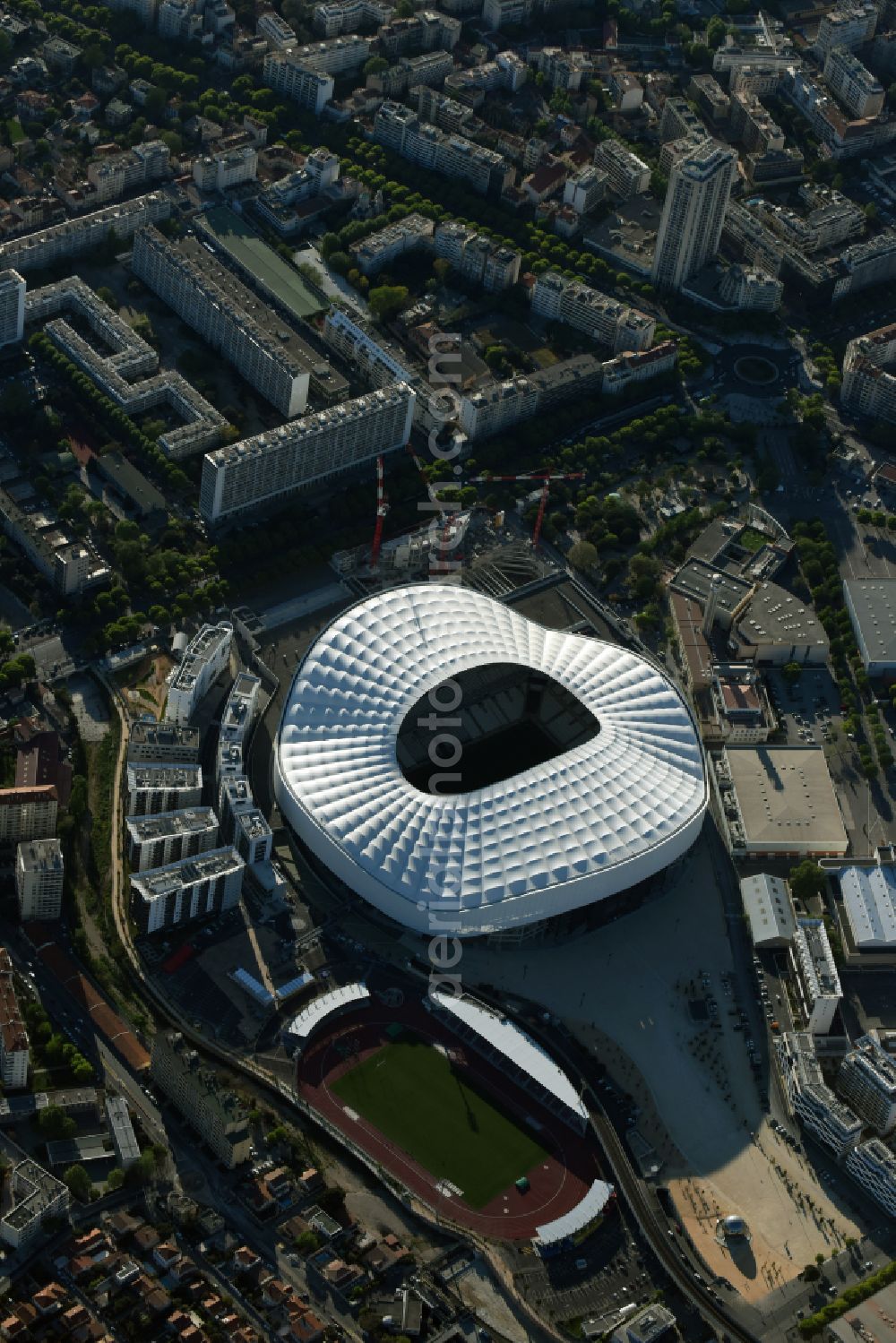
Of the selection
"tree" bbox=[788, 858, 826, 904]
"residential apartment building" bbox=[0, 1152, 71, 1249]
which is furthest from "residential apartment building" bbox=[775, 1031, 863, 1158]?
"residential apartment building" bbox=[0, 1152, 71, 1249]

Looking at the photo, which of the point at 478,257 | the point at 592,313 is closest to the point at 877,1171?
the point at 592,313

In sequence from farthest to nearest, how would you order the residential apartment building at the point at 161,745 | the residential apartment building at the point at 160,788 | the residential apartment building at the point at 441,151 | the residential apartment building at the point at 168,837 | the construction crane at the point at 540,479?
1. the residential apartment building at the point at 441,151
2. the construction crane at the point at 540,479
3. the residential apartment building at the point at 161,745
4. the residential apartment building at the point at 160,788
5. the residential apartment building at the point at 168,837

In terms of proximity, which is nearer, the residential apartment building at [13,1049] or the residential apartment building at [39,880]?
the residential apartment building at [13,1049]

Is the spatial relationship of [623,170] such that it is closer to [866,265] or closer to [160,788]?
[866,265]

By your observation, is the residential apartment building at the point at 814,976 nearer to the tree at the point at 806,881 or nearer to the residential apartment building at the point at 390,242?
the tree at the point at 806,881

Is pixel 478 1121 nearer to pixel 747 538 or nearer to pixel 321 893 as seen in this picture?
pixel 321 893

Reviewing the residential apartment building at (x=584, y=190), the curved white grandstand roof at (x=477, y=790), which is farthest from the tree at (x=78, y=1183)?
the residential apartment building at (x=584, y=190)
